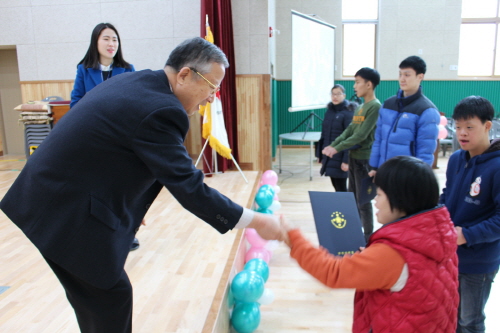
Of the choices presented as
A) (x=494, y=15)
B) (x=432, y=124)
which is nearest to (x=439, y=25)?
(x=494, y=15)

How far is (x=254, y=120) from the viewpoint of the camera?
5.46 meters

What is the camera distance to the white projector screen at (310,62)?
18.5 ft

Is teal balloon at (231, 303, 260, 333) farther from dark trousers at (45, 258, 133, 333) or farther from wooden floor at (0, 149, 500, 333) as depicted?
dark trousers at (45, 258, 133, 333)

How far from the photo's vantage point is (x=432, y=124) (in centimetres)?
242

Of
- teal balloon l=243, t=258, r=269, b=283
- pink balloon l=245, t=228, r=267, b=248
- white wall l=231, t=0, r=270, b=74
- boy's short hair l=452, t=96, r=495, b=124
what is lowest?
pink balloon l=245, t=228, r=267, b=248

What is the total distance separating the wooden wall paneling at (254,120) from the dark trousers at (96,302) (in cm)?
433

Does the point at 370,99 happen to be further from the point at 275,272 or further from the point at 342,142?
the point at 275,272

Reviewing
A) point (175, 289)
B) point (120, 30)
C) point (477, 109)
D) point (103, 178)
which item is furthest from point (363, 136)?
point (120, 30)

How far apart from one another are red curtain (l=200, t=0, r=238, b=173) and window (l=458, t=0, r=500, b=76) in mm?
6836

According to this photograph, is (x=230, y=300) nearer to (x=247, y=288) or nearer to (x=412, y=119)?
(x=247, y=288)

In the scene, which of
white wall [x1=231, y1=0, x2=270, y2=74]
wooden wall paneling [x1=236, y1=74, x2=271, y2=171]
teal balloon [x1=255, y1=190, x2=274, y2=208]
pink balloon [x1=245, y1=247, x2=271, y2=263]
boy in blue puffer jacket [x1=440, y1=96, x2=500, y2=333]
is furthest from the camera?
wooden wall paneling [x1=236, y1=74, x2=271, y2=171]

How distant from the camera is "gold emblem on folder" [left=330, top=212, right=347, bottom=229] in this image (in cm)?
148

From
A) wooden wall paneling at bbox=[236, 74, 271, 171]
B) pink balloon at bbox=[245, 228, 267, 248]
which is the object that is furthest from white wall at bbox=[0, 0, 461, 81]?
pink balloon at bbox=[245, 228, 267, 248]

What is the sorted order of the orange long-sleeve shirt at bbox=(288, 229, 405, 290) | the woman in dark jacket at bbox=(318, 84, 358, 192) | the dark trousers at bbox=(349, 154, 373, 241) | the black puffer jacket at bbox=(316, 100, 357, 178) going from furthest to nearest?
the black puffer jacket at bbox=(316, 100, 357, 178)
the woman in dark jacket at bbox=(318, 84, 358, 192)
the dark trousers at bbox=(349, 154, 373, 241)
the orange long-sleeve shirt at bbox=(288, 229, 405, 290)
